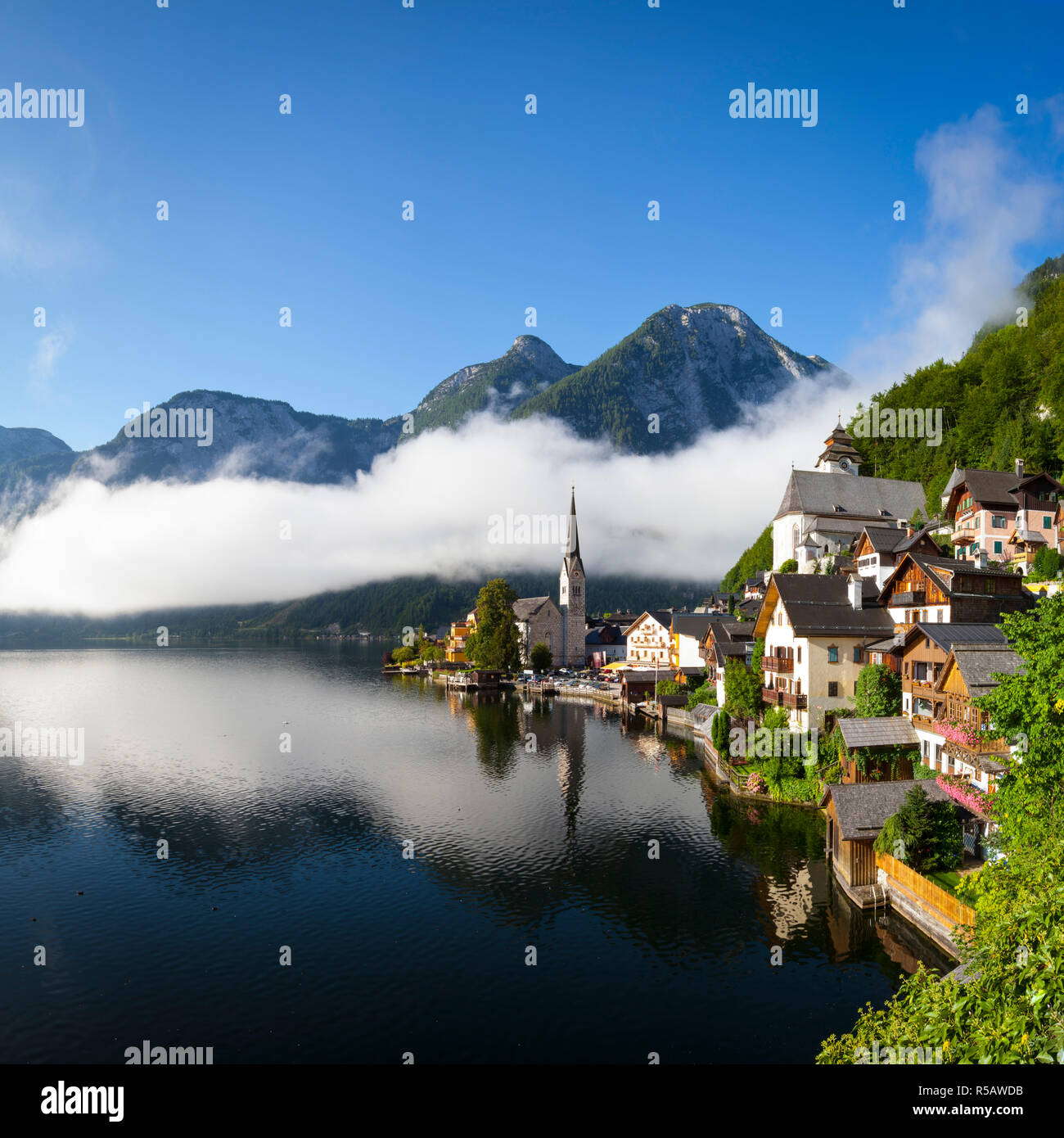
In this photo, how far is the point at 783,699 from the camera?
61.8 m

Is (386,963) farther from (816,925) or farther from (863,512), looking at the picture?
(863,512)

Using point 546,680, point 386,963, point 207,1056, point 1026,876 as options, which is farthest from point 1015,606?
point 546,680

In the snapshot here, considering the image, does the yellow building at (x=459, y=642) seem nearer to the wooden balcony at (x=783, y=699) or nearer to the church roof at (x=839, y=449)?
the church roof at (x=839, y=449)

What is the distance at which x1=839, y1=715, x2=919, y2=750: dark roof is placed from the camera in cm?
4712

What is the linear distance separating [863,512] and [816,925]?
82.1 metres

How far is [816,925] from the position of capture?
34500 millimetres

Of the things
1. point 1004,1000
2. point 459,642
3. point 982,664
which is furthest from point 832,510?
point 459,642

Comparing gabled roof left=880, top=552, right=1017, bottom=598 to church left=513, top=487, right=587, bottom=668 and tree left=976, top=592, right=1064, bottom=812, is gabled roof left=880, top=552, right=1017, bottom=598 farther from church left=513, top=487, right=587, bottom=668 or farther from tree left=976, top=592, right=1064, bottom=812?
church left=513, top=487, right=587, bottom=668

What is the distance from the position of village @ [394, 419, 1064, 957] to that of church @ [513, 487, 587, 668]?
5175 cm

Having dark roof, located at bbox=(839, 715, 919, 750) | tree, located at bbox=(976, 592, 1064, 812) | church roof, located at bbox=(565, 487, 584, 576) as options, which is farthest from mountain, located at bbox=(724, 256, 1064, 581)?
tree, located at bbox=(976, 592, 1064, 812)

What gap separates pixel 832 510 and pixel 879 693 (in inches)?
2310

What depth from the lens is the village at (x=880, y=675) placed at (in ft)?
119

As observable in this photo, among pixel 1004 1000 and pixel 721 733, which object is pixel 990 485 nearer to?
pixel 721 733
